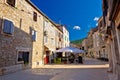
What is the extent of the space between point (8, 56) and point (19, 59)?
209cm

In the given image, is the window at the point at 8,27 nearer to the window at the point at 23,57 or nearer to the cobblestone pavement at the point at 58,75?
the window at the point at 23,57

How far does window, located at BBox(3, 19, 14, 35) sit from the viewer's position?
487 inches

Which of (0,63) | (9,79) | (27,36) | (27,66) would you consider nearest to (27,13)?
(27,36)

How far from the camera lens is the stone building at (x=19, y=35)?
1234 centimetres

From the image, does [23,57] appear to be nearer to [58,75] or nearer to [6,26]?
[6,26]

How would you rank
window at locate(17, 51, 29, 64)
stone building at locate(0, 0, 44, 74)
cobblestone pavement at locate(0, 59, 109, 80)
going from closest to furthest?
cobblestone pavement at locate(0, 59, 109, 80) < stone building at locate(0, 0, 44, 74) < window at locate(17, 51, 29, 64)

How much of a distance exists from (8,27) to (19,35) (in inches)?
83.8

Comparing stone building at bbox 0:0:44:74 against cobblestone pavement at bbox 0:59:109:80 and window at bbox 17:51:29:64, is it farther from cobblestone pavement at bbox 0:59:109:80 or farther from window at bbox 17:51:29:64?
cobblestone pavement at bbox 0:59:109:80

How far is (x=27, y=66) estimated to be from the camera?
643 inches

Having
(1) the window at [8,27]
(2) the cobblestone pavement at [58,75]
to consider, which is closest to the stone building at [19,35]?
(1) the window at [8,27]

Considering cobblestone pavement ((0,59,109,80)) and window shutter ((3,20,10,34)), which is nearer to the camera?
cobblestone pavement ((0,59,109,80))

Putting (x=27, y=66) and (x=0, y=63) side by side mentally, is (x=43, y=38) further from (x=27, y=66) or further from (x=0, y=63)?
(x=0, y=63)

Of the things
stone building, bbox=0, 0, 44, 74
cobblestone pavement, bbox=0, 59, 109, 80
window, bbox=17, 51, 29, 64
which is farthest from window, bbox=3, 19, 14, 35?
cobblestone pavement, bbox=0, 59, 109, 80

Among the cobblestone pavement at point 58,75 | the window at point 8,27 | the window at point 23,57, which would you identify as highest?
the window at point 8,27
